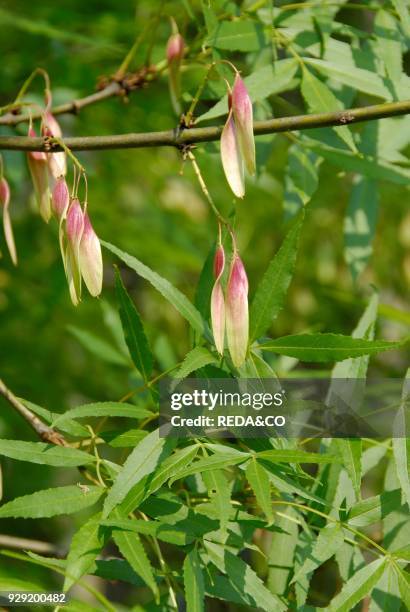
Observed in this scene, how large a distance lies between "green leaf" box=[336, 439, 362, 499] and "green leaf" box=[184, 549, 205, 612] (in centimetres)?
17

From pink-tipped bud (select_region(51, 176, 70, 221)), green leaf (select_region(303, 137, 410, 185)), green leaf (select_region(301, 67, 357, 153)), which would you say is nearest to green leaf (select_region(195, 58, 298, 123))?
green leaf (select_region(301, 67, 357, 153))

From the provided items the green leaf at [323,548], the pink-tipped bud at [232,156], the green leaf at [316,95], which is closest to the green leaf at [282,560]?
the green leaf at [323,548]

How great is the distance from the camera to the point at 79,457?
0.93 metres

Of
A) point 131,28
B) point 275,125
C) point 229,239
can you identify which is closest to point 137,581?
point 229,239

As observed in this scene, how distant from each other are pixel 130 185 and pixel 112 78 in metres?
1.26

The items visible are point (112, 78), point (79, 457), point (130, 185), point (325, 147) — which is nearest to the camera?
point (79, 457)

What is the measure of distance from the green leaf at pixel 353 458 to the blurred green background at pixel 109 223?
599 mm

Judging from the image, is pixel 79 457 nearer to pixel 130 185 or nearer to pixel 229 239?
pixel 229 239

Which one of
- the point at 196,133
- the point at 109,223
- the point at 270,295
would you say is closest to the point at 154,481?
the point at 270,295

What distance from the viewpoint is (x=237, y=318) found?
2.81 ft

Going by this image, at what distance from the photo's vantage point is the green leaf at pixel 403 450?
89cm

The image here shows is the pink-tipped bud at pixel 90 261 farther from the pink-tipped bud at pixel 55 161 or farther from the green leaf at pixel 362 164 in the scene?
the green leaf at pixel 362 164

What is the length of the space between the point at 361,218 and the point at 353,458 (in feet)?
1.91

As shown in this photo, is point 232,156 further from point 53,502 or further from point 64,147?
point 53,502
